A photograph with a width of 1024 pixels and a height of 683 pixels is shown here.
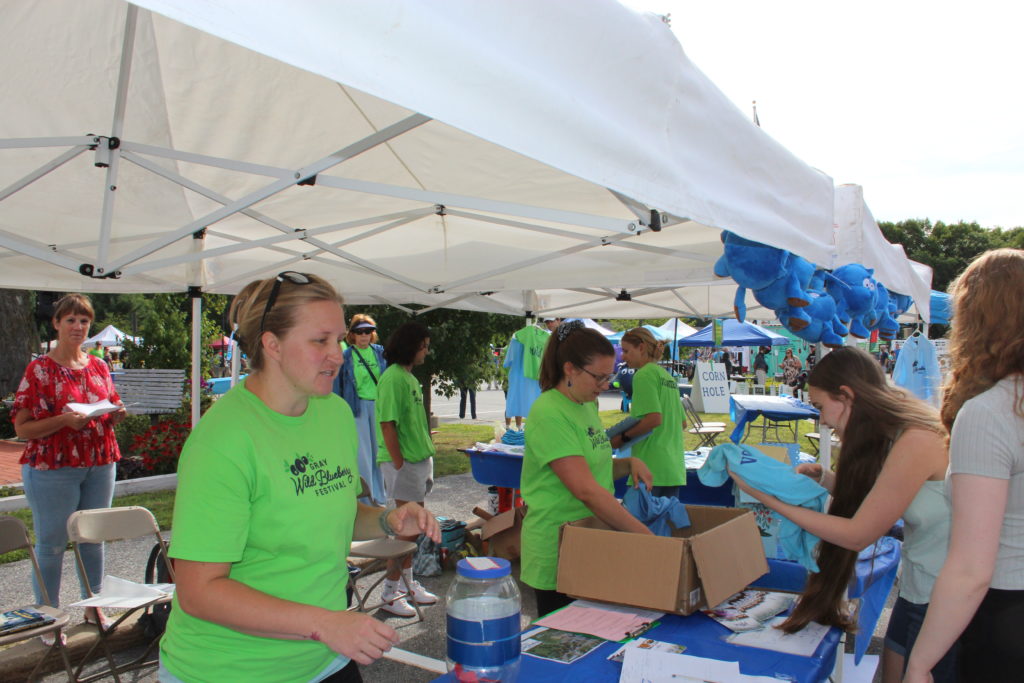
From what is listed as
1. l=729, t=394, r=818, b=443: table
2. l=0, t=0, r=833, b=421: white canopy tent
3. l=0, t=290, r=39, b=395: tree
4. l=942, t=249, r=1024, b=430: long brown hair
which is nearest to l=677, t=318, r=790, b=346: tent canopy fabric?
l=729, t=394, r=818, b=443: table

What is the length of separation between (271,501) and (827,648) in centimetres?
144

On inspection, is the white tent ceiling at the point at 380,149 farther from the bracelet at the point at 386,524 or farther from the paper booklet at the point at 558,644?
the paper booklet at the point at 558,644

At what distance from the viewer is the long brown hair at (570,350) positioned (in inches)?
94.2

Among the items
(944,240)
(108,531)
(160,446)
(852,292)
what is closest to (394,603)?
(108,531)

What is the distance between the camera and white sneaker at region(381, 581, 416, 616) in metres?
4.43

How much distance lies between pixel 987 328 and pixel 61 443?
4011 millimetres

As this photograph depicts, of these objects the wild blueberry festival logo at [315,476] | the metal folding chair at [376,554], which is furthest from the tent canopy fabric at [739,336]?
the wild blueberry festival logo at [315,476]

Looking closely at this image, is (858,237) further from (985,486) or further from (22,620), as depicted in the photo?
(22,620)

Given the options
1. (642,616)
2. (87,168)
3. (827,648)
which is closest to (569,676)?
(642,616)

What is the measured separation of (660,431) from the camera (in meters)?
4.80

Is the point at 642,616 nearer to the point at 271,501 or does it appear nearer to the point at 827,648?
the point at 827,648

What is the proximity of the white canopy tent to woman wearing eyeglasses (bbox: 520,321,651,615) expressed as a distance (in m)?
0.61

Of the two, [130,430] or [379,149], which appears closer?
[379,149]

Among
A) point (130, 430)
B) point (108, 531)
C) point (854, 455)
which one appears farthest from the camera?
point (130, 430)
